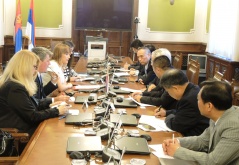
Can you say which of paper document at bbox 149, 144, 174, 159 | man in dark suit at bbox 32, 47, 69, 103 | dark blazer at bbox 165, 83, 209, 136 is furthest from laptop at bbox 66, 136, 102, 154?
man in dark suit at bbox 32, 47, 69, 103

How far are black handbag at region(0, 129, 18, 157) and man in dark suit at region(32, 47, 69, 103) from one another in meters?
0.86

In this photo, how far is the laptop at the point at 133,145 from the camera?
6.02ft

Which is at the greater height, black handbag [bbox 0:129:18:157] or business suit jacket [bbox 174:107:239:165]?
business suit jacket [bbox 174:107:239:165]

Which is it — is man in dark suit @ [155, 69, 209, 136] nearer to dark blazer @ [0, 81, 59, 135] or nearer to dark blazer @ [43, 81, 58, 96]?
dark blazer @ [0, 81, 59, 135]

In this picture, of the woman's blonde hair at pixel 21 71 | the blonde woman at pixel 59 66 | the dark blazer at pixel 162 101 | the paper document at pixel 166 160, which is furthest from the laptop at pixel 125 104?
the paper document at pixel 166 160

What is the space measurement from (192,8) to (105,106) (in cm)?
605

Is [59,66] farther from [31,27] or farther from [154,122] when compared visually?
[31,27]

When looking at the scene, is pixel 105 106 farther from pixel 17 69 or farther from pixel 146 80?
pixel 146 80

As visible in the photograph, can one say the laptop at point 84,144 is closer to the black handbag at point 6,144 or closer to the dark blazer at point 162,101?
the black handbag at point 6,144

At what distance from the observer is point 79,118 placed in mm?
2465

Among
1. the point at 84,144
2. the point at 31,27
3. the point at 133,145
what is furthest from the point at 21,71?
the point at 31,27

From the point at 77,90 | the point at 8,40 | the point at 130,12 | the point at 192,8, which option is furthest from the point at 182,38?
the point at 77,90

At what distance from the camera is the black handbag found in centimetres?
215

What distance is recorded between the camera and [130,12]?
8.21m
